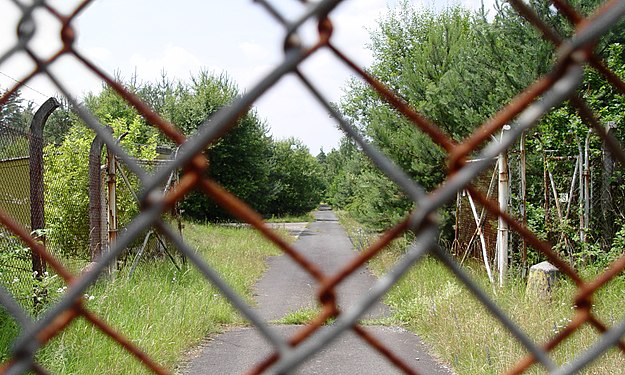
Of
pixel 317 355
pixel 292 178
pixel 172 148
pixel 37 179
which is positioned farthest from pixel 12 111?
pixel 292 178

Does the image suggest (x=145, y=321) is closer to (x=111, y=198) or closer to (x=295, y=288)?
(x=111, y=198)

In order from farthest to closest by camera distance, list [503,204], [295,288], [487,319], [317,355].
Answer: [295,288]
[503,204]
[487,319]
[317,355]

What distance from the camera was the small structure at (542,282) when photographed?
5.09 m

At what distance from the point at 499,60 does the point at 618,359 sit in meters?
5.13

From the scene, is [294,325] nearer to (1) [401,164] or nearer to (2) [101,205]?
(2) [101,205]

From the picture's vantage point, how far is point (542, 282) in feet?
17.0

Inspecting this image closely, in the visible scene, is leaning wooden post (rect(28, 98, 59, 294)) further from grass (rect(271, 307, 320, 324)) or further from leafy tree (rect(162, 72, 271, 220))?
leafy tree (rect(162, 72, 271, 220))

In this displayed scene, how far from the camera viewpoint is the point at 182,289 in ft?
20.8

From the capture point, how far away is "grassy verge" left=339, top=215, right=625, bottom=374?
3686mm

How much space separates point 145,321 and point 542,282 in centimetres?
296

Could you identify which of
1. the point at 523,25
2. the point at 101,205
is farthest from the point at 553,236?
the point at 101,205

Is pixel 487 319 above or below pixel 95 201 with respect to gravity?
below

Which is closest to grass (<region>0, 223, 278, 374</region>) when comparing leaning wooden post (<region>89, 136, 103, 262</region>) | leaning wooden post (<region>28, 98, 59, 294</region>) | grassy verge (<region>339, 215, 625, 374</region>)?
leaning wooden post (<region>89, 136, 103, 262</region>)

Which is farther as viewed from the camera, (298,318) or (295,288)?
(295,288)
